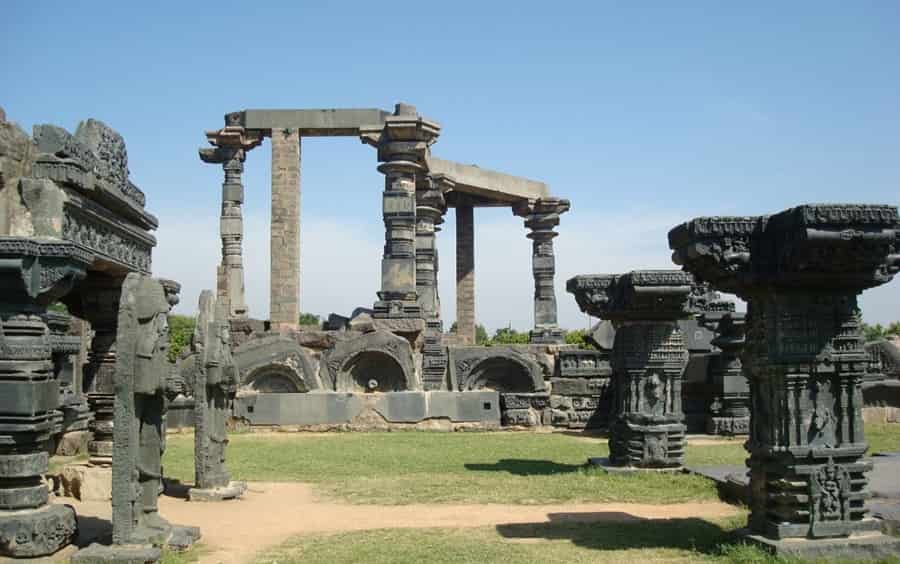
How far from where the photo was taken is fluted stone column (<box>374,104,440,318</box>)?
734 inches

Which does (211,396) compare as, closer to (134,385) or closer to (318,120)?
(134,385)

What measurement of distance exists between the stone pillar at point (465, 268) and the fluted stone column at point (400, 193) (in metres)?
6.52

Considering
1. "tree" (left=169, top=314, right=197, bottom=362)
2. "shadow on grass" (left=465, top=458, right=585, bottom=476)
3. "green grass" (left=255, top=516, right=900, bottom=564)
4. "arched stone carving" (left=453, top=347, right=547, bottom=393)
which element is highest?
"tree" (left=169, top=314, right=197, bottom=362)

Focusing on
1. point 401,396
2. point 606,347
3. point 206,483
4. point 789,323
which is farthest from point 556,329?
point 789,323

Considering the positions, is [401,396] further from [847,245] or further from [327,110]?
[847,245]

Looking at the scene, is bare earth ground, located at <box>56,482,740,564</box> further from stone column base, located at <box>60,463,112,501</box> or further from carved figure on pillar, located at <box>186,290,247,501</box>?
carved figure on pillar, located at <box>186,290,247,501</box>

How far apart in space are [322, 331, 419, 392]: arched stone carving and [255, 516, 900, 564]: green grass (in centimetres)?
932

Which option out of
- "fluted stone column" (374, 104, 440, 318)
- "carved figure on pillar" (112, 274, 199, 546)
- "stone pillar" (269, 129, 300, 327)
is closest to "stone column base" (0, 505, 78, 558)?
"carved figure on pillar" (112, 274, 199, 546)

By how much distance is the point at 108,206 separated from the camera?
7.32 meters

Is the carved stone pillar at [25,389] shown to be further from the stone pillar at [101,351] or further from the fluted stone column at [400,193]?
the fluted stone column at [400,193]

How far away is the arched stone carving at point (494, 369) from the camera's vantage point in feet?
57.1

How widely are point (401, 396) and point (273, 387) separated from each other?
2.45 m

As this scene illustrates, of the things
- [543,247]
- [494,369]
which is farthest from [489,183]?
[494,369]

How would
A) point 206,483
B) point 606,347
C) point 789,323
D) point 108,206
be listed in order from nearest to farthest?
point 789,323 < point 108,206 < point 206,483 < point 606,347
